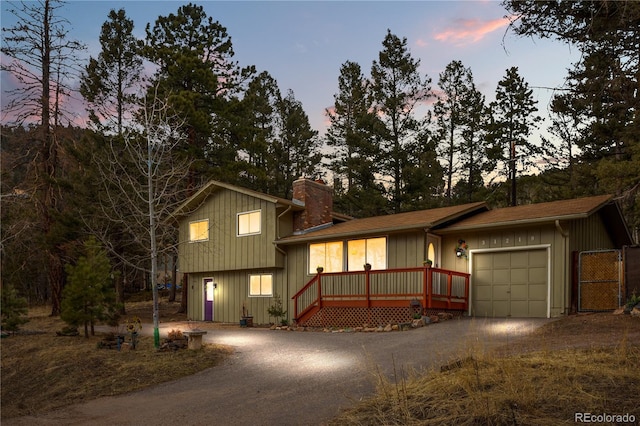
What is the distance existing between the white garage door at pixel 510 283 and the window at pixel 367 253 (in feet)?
10.5

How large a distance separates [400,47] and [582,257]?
22654mm

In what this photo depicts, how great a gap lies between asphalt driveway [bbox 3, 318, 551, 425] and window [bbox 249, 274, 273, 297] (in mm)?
8452

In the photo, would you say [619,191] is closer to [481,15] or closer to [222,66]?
[481,15]

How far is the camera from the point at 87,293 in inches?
596

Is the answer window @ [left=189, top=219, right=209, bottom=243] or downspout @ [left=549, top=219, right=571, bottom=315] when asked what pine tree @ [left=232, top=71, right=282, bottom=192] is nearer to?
window @ [left=189, top=219, right=209, bottom=243]

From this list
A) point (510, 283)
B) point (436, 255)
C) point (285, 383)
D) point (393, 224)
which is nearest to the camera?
point (285, 383)

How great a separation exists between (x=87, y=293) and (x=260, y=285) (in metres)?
8.38

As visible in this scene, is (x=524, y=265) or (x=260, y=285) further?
(x=260, y=285)

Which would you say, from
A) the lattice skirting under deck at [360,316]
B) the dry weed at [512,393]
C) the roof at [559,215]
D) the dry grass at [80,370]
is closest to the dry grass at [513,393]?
the dry weed at [512,393]

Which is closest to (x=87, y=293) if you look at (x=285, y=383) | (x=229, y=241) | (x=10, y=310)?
(x=10, y=310)

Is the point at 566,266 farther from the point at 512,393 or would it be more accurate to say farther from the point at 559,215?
the point at 512,393

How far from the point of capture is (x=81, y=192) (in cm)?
2527

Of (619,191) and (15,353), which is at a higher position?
(619,191)

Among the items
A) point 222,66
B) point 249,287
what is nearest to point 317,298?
point 249,287
